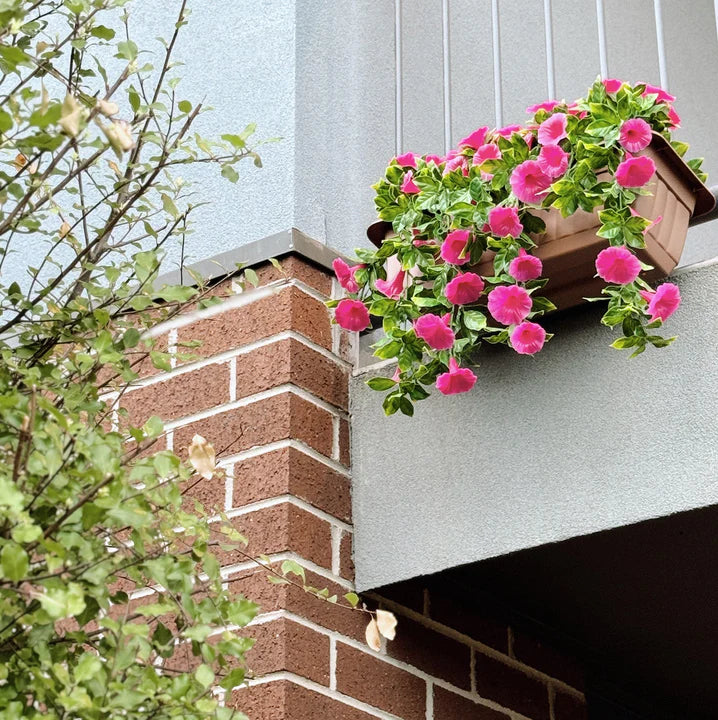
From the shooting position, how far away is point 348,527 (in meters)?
2.62

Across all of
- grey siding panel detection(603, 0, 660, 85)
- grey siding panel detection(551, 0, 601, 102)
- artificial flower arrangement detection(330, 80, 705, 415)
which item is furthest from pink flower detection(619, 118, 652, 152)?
grey siding panel detection(603, 0, 660, 85)

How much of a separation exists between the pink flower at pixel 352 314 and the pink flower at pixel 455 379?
0.21 meters

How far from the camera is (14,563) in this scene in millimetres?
1203

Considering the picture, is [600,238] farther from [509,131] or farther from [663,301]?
[509,131]

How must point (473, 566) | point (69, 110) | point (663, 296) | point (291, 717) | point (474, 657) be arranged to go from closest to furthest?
1. point (69, 110)
2. point (663, 296)
3. point (291, 717)
4. point (473, 566)
5. point (474, 657)

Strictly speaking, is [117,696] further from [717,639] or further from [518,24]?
[518,24]

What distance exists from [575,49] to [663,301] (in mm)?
2027

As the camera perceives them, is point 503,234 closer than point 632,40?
Yes

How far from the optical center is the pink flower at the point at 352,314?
7.96 ft

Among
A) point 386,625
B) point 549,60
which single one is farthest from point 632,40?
point 386,625

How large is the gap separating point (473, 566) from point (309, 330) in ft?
1.93

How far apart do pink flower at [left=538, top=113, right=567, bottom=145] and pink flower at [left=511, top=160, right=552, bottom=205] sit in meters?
0.05

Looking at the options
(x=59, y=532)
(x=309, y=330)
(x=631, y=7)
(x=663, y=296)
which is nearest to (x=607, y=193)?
(x=663, y=296)

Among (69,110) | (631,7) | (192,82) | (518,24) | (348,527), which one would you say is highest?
(631,7)
